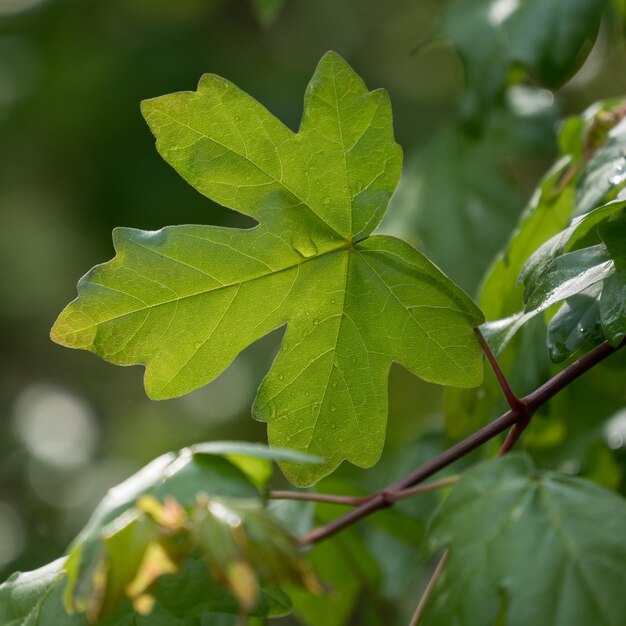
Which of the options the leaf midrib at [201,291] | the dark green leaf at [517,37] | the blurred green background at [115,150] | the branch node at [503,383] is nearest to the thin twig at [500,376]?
the branch node at [503,383]

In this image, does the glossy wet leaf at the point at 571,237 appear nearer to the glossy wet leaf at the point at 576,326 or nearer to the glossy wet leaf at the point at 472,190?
the glossy wet leaf at the point at 576,326

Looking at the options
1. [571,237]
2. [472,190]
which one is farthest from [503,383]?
[472,190]

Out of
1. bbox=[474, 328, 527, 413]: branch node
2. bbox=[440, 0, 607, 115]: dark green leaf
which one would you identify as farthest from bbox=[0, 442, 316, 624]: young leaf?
bbox=[440, 0, 607, 115]: dark green leaf

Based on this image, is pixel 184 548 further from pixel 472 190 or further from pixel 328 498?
pixel 472 190

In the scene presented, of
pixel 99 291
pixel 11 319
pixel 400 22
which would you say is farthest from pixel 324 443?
pixel 11 319

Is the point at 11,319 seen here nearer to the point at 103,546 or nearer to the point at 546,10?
the point at 546,10
